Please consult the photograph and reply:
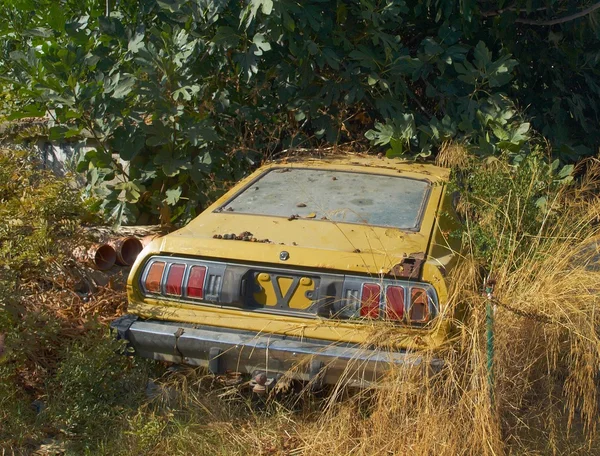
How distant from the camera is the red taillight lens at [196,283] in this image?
4074 millimetres

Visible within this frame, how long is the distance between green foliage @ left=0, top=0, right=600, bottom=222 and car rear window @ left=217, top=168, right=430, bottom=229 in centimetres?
124

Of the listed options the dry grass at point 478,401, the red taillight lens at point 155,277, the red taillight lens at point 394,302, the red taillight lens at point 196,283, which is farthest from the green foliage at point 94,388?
the red taillight lens at point 394,302

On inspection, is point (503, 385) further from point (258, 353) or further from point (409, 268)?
point (258, 353)

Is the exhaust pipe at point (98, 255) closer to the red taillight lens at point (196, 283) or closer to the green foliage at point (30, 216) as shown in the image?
the green foliage at point (30, 216)

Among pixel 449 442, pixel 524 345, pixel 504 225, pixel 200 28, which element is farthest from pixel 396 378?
pixel 200 28

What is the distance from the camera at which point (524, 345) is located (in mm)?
3723

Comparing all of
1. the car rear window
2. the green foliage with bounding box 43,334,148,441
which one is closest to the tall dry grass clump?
the car rear window

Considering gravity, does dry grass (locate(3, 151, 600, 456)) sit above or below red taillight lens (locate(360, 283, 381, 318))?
below

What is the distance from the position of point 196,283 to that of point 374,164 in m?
1.69

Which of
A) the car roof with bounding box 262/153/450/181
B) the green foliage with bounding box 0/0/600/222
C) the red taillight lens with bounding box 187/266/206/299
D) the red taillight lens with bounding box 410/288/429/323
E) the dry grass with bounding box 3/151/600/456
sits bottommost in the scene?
the dry grass with bounding box 3/151/600/456

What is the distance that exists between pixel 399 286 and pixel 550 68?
482 centimetres

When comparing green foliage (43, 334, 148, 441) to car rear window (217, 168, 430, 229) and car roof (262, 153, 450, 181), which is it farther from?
car roof (262, 153, 450, 181)

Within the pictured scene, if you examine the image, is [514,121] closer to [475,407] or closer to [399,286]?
[399,286]

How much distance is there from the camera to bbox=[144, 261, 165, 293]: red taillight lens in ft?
13.7
